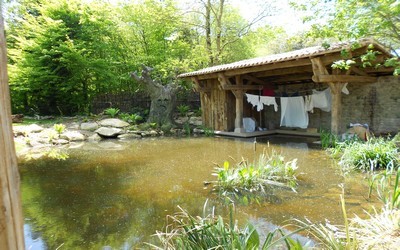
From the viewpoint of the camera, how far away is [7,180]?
2.11 ft

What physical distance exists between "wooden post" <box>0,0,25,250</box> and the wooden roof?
5.60m

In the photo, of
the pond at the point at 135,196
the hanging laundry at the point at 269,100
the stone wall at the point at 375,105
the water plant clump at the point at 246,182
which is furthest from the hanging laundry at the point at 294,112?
the water plant clump at the point at 246,182

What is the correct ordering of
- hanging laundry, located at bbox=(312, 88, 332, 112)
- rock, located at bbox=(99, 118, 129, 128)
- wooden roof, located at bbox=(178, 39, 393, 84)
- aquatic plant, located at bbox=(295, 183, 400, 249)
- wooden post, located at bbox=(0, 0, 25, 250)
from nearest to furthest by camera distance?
wooden post, located at bbox=(0, 0, 25, 250)
aquatic plant, located at bbox=(295, 183, 400, 249)
wooden roof, located at bbox=(178, 39, 393, 84)
hanging laundry, located at bbox=(312, 88, 332, 112)
rock, located at bbox=(99, 118, 129, 128)

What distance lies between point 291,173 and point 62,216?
11.3 ft

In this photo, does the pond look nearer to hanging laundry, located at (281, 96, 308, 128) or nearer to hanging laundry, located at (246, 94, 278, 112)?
hanging laundry, located at (281, 96, 308, 128)

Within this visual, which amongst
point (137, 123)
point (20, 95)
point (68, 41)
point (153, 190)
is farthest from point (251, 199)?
point (20, 95)

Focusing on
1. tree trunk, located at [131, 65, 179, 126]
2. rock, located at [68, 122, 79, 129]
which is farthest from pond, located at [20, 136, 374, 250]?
tree trunk, located at [131, 65, 179, 126]

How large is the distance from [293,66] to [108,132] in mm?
7025

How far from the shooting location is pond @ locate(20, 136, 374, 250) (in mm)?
3217

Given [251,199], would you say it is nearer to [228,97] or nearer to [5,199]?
[5,199]

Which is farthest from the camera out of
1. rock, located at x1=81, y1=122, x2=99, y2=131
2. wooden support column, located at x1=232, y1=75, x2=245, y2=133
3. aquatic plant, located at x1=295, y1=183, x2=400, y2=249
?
rock, located at x1=81, y1=122, x2=99, y2=131

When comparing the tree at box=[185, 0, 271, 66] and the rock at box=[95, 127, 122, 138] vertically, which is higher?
the tree at box=[185, 0, 271, 66]

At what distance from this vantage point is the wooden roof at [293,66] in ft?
22.0

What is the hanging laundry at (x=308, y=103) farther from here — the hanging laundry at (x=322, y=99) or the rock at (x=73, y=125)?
the rock at (x=73, y=125)
